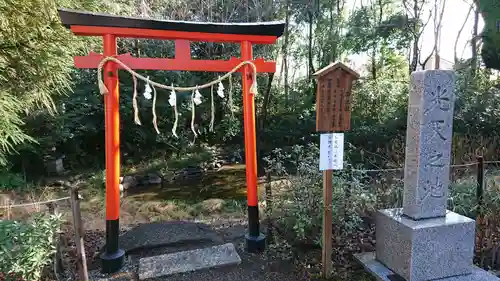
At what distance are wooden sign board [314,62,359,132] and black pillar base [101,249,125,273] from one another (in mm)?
2467

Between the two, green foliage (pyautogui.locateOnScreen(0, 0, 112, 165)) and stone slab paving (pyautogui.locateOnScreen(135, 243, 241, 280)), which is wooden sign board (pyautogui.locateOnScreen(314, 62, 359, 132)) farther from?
green foliage (pyautogui.locateOnScreen(0, 0, 112, 165))

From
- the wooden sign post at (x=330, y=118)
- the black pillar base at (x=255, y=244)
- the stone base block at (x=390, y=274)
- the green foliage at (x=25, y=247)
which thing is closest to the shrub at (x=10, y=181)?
the green foliage at (x=25, y=247)

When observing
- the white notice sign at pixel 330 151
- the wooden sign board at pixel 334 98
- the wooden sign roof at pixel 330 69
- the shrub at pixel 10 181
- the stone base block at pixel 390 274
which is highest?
the wooden sign roof at pixel 330 69

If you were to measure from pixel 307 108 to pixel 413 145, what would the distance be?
8.05 metres

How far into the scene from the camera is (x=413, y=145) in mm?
2949

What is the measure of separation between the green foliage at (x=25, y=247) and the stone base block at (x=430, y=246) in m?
3.06

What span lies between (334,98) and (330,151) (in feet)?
1.64

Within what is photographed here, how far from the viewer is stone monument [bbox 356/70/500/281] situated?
2.82 metres

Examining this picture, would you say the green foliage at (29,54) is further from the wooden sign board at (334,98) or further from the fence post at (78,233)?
the wooden sign board at (334,98)

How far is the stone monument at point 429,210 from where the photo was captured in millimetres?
2824

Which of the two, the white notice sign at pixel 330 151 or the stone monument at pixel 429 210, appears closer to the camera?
the stone monument at pixel 429 210

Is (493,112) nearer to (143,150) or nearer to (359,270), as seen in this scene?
(359,270)

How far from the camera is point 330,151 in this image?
3064mm

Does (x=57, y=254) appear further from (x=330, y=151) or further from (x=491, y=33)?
(x=491, y=33)
